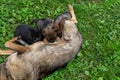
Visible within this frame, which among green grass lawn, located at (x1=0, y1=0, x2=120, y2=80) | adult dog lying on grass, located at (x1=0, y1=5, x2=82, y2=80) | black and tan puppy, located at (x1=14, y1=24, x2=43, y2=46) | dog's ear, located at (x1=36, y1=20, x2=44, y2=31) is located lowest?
green grass lawn, located at (x1=0, y1=0, x2=120, y2=80)

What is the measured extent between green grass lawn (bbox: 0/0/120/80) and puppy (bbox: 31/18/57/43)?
97.0 inches

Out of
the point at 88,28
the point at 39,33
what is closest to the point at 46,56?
the point at 39,33

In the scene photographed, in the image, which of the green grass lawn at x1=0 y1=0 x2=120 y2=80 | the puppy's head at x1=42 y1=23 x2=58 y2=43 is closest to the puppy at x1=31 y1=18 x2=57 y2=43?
the puppy's head at x1=42 y1=23 x2=58 y2=43

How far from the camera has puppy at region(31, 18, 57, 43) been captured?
2.69m

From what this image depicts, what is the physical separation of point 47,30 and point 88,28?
11.6ft

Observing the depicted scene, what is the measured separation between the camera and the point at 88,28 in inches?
242

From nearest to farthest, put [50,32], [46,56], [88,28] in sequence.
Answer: [50,32], [46,56], [88,28]

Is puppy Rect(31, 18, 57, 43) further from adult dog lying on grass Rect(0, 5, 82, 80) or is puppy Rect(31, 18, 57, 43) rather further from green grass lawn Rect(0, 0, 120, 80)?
green grass lawn Rect(0, 0, 120, 80)

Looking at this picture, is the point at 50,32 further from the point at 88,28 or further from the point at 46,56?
the point at 88,28

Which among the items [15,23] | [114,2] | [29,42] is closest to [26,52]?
[29,42]

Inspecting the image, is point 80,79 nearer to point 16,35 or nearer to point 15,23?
point 15,23

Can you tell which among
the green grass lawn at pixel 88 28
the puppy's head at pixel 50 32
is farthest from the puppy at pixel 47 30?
the green grass lawn at pixel 88 28

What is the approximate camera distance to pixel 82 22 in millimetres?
6203

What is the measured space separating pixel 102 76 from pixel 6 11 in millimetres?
1977
